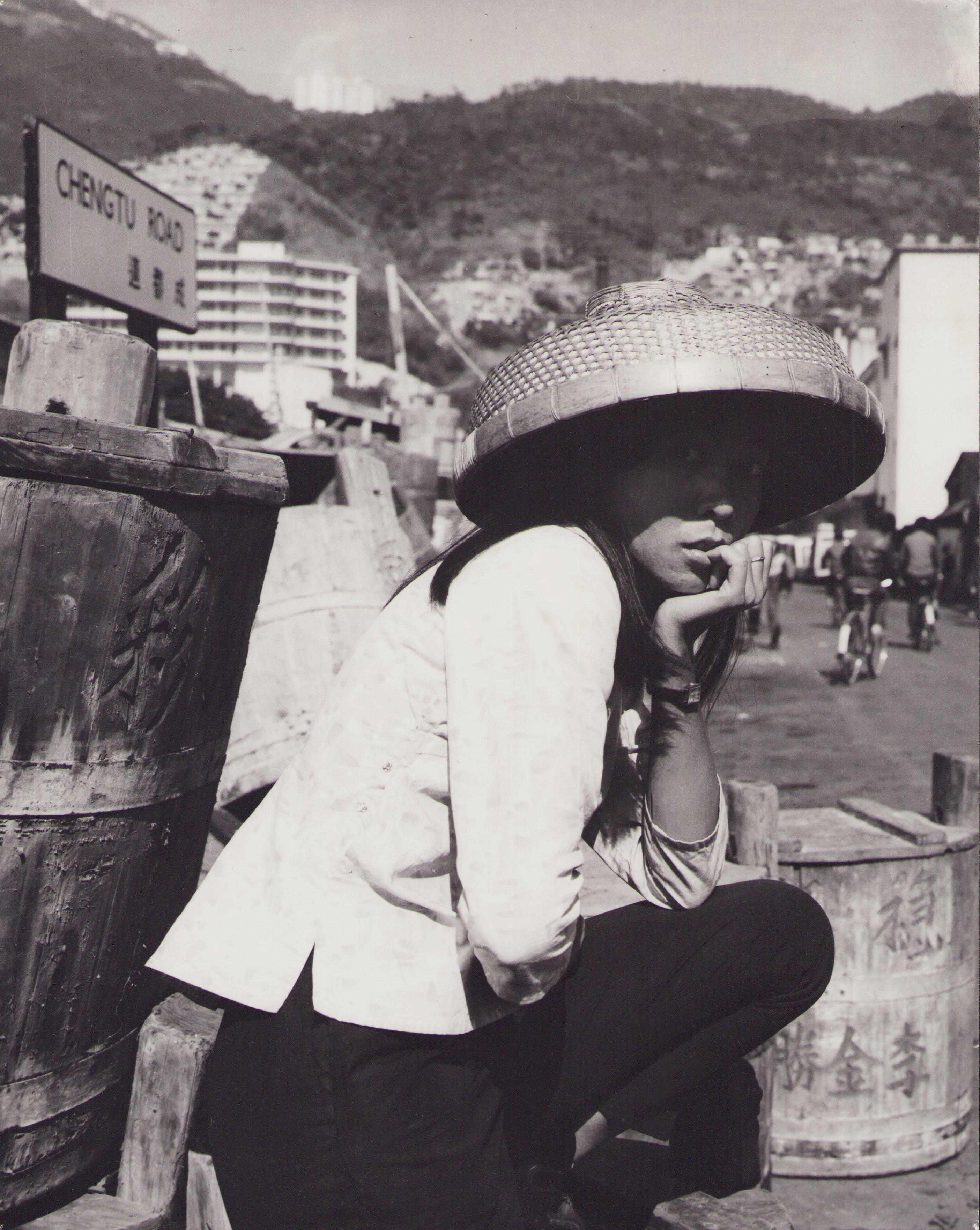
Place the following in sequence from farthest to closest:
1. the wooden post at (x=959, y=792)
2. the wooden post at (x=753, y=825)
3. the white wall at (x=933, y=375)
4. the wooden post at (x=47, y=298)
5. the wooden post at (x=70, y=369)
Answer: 1. the white wall at (x=933, y=375)
2. the wooden post at (x=47, y=298)
3. the wooden post at (x=959, y=792)
4. the wooden post at (x=753, y=825)
5. the wooden post at (x=70, y=369)

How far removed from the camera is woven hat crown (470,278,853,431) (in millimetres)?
1480

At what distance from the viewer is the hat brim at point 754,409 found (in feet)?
4.80

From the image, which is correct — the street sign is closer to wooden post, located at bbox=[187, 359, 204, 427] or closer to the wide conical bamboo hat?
the wide conical bamboo hat

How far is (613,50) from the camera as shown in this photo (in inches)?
151

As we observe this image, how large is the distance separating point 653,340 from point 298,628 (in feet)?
8.33

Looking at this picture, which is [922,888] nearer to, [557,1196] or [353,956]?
[557,1196]

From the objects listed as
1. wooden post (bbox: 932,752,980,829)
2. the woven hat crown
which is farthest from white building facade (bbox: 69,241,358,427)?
the woven hat crown

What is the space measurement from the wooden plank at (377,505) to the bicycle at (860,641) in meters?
8.61

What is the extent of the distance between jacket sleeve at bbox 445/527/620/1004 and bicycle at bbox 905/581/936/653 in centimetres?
1404

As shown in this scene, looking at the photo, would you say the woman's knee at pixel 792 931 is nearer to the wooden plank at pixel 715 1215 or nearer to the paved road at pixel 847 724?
A: the wooden plank at pixel 715 1215

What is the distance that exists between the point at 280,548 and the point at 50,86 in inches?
3445

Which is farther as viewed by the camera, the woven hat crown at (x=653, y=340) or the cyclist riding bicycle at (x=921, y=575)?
the cyclist riding bicycle at (x=921, y=575)

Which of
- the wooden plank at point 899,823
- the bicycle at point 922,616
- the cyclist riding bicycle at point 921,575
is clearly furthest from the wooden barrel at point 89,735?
the bicycle at point 922,616

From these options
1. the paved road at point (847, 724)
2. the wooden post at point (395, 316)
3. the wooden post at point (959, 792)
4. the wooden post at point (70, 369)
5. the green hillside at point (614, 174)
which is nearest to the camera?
the wooden post at point (70, 369)
